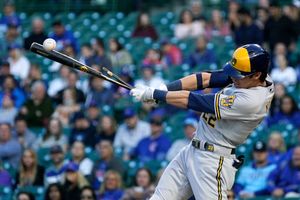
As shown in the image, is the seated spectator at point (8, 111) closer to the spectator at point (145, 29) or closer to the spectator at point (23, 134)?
the spectator at point (23, 134)

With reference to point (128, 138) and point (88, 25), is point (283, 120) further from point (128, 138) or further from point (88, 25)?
point (88, 25)

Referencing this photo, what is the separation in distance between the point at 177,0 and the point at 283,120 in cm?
656

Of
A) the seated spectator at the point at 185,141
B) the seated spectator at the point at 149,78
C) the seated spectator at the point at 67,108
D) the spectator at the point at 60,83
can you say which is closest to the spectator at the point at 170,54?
the seated spectator at the point at 149,78

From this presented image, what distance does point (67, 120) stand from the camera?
14.5 m

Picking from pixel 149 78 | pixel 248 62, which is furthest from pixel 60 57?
pixel 149 78

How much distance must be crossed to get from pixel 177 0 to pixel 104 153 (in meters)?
7.25

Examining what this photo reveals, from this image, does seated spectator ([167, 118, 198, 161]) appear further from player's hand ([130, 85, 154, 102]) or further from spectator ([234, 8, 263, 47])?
player's hand ([130, 85, 154, 102])

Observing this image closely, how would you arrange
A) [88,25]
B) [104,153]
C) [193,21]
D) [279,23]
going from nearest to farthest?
[104,153], [279,23], [193,21], [88,25]

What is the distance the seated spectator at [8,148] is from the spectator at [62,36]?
3.51 meters

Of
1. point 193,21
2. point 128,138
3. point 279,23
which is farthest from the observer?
point 193,21

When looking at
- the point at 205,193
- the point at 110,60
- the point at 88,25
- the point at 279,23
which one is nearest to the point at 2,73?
the point at 110,60

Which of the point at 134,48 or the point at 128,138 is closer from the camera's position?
the point at 128,138

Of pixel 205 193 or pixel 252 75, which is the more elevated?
pixel 252 75

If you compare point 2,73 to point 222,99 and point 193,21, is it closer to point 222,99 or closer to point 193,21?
point 193,21
